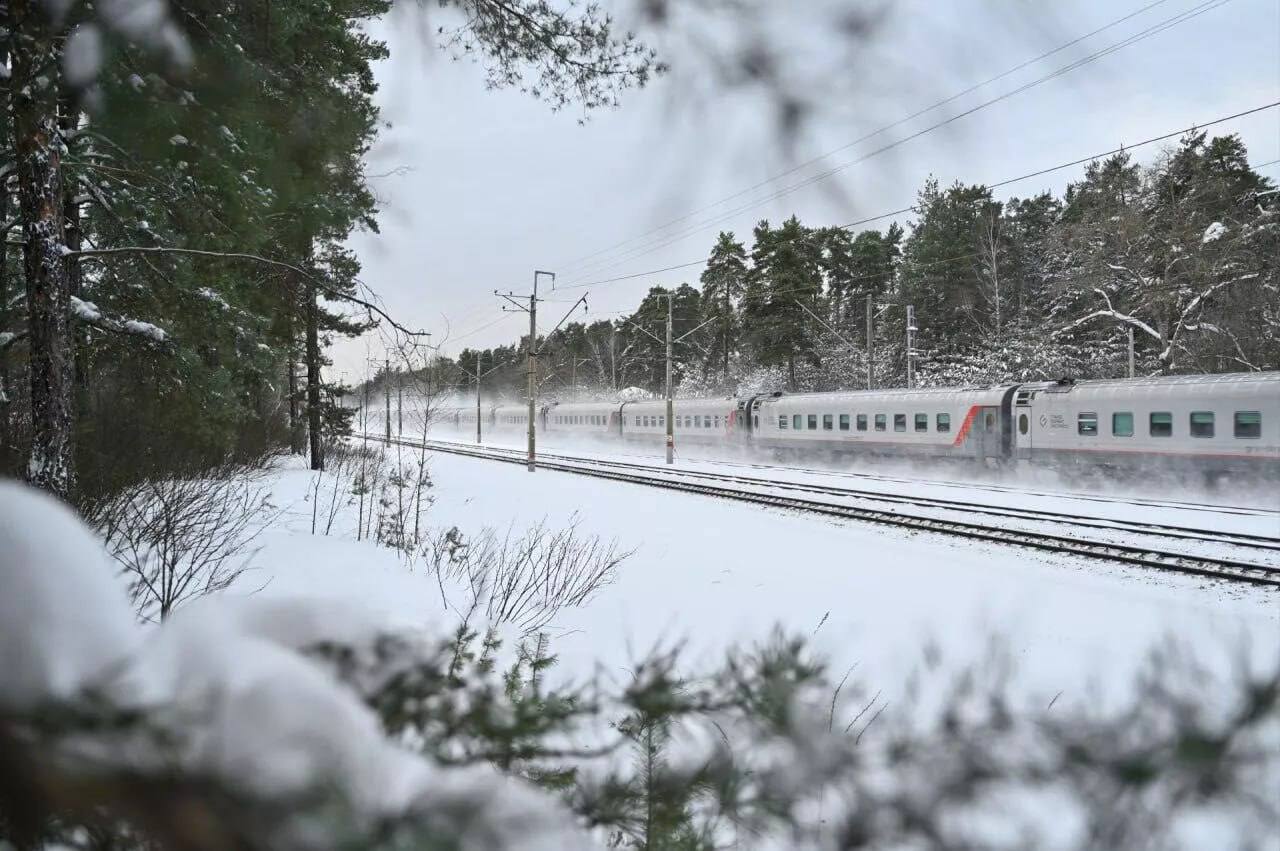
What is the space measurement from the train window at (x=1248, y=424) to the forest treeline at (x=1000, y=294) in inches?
175

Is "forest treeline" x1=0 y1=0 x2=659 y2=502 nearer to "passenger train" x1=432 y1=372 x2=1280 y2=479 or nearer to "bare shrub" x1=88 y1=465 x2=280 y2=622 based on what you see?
"bare shrub" x1=88 y1=465 x2=280 y2=622

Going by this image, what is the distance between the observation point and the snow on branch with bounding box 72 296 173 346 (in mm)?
6551

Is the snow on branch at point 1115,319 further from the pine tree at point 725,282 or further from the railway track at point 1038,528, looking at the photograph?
the pine tree at point 725,282

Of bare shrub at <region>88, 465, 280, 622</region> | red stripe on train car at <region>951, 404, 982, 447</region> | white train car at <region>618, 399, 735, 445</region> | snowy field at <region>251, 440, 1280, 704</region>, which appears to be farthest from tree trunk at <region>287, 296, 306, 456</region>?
red stripe on train car at <region>951, 404, 982, 447</region>

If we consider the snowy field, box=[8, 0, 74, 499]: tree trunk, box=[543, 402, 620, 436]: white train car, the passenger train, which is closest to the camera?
the snowy field

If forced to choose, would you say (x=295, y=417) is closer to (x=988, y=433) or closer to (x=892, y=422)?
(x=892, y=422)

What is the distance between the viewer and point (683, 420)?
3762cm

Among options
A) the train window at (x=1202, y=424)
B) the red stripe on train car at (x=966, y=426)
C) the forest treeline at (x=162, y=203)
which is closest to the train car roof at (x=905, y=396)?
the red stripe on train car at (x=966, y=426)

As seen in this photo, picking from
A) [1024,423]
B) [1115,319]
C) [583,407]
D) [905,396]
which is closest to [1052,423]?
[1024,423]

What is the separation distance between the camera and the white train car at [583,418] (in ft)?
145

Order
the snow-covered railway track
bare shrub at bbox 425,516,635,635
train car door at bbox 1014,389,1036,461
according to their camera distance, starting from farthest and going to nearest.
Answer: train car door at bbox 1014,389,1036,461, the snow-covered railway track, bare shrub at bbox 425,516,635,635

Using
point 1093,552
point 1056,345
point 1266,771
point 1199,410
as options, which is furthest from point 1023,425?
point 1266,771

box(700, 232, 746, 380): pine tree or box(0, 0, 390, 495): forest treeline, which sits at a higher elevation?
box(0, 0, 390, 495): forest treeline

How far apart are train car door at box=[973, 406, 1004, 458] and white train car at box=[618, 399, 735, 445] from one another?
12.7 meters
